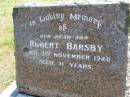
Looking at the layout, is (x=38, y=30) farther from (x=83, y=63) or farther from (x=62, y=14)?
(x=83, y=63)

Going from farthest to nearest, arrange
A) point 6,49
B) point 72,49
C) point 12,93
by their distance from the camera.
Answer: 1. point 6,49
2. point 12,93
3. point 72,49

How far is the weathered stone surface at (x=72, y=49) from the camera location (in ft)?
12.6

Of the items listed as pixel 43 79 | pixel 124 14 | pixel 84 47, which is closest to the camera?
pixel 124 14

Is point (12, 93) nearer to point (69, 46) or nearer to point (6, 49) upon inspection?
point (69, 46)

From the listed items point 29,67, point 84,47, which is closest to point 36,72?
point 29,67

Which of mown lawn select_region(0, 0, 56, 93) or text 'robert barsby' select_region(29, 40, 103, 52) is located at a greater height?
text 'robert barsby' select_region(29, 40, 103, 52)

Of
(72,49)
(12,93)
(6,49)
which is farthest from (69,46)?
(6,49)

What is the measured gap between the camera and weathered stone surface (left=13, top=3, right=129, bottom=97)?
3.84m

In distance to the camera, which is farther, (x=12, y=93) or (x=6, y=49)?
(x=6, y=49)

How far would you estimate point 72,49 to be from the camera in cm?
409

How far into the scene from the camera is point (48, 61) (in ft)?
14.0

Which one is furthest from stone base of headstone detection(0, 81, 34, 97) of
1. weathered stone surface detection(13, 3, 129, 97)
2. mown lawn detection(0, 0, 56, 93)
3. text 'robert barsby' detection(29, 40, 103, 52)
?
text 'robert barsby' detection(29, 40, 103, 52)

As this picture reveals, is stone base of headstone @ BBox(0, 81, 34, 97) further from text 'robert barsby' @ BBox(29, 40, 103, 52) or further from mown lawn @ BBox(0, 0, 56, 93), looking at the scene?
text 'robert barsby' @ BBox(29, 40, 103, 52)

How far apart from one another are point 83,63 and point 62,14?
0.58 metres
